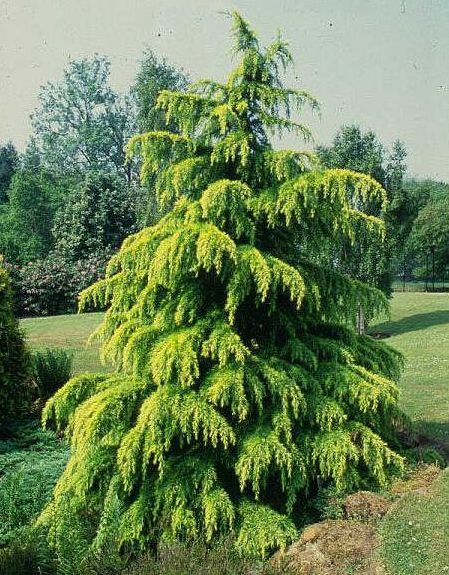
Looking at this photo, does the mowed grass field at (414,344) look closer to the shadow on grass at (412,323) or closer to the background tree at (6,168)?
the shadow on grass at (412,323)

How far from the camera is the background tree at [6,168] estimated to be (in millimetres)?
55750

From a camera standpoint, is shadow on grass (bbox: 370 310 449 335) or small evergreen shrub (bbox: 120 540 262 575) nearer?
small evergreen shrub (bbox: 120 540 262 575)

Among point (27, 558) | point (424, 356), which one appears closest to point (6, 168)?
point (424, 356)

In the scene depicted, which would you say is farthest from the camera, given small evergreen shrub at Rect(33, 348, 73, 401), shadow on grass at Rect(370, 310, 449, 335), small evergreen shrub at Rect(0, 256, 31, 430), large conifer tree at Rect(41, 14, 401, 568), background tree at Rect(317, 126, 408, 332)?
shadow on grass at Rect(370, 310, 449, 335)

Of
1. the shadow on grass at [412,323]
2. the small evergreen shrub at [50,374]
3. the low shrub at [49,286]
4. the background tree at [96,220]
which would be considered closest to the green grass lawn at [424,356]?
the shadow on grass at [412,323]

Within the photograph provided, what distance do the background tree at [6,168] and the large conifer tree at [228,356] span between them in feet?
174

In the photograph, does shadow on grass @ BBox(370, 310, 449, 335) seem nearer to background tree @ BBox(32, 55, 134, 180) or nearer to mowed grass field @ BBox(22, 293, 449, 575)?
mowed grass field @ BBox(22, 293, 449, 575)

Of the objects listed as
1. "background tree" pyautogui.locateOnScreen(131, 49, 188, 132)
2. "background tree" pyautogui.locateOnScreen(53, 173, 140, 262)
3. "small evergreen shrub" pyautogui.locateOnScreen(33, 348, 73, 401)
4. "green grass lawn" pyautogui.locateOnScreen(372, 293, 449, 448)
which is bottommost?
"green grass lawn" pyautogui.locateOnScreen(372, 293, 449, 448)

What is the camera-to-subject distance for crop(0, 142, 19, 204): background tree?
5575 centimetres

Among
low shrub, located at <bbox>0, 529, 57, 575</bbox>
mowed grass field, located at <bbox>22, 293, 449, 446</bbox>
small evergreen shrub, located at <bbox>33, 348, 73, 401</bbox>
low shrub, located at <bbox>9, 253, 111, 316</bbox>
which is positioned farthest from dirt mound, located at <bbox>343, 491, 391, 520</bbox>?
low shrub, located at <bbox>9, 253, 111, 316</bbox>

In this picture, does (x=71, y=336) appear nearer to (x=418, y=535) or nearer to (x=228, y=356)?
(x=228, y=356)

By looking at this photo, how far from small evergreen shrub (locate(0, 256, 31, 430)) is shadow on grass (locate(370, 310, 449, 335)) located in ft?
56.9

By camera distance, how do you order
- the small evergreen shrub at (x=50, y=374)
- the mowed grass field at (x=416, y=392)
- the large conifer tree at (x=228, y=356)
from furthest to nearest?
the small evergreen shrub at (x=50, y=374) < the large conifer tree at (x=228, y=356) < the mowed grass field at (x=416, y=392)

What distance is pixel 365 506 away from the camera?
17.3 ft
